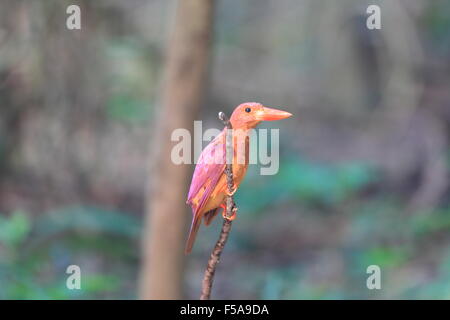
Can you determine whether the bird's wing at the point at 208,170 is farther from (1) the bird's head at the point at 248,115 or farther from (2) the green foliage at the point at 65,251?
(2) the green foliage at the point at 65,251

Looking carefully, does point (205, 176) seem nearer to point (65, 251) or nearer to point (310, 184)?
point (65, 251)

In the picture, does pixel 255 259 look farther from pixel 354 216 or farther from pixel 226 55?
pixel 226 55

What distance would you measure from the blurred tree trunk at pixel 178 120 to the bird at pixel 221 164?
627mm

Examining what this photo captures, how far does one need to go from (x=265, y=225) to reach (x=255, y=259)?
0.21m

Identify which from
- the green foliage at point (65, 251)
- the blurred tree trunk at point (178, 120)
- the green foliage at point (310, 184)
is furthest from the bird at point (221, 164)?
the green foliage at point (310, 184)

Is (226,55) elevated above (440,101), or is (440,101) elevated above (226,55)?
(226,55)

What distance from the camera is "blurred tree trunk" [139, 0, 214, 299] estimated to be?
1316 millimetres

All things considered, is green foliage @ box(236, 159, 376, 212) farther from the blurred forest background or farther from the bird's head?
the bird's head

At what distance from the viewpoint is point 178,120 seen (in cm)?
133

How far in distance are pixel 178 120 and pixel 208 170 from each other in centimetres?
72

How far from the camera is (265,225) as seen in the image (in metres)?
2.58

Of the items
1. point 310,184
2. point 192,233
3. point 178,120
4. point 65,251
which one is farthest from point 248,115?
point 310,184

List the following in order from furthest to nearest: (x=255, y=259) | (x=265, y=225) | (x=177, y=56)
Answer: (x=265, y=225) < (x=255, y=259) < (x=177, y=56)
